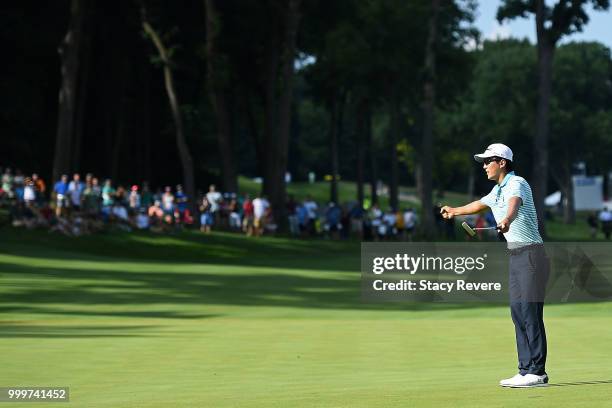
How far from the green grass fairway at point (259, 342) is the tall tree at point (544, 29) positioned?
26.1m

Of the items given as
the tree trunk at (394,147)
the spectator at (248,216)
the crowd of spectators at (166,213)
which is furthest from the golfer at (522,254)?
the tree trunk at (394,147)

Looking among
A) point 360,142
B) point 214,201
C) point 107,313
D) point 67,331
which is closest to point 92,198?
point 214,201

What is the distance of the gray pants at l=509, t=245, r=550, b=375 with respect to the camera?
1290 cm

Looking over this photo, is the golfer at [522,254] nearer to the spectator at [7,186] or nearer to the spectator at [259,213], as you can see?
the spectator at [7,186]

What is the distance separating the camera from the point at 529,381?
12.9m

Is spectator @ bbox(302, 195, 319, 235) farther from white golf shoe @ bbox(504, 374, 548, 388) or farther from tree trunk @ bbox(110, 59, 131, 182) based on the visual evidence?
white golf shoe @ bbox(504, 374, 548, 388)

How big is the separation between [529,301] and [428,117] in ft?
185

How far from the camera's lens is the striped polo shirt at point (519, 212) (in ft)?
42.0

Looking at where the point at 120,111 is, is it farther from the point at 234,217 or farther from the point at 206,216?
the point at 206,216

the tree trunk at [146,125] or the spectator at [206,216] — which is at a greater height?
the tree trunk at [146,125]

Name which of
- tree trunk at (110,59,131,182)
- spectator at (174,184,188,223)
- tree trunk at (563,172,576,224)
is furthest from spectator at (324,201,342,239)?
tree trunk at (563,172,576,224)

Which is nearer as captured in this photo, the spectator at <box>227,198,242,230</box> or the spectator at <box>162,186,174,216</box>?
the spectator at <box>162,186,174,216</box>

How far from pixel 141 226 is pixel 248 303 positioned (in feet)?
73.2

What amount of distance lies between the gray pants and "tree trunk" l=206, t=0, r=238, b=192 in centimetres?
4819
